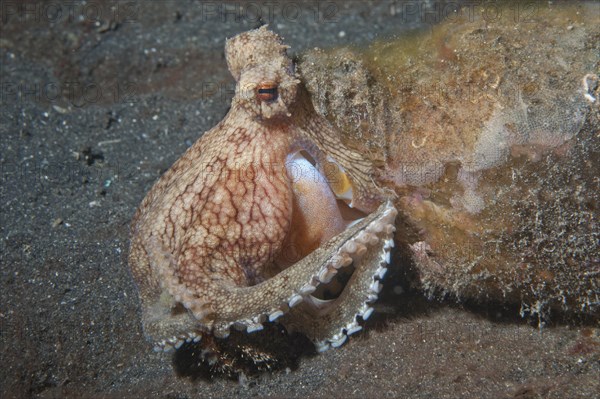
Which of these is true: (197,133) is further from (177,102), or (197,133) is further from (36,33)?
(36,33)

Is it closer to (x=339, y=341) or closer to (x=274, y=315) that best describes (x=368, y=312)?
(x=339, y=341)

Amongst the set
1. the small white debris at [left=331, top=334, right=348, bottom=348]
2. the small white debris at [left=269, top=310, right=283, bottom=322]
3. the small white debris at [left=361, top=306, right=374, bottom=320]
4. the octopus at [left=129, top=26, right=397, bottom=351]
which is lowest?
the small white debris at [left=331, top=334, right=348, bottom=348]

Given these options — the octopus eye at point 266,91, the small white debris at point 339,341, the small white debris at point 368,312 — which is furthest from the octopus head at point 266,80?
the small white debris at point 339,341

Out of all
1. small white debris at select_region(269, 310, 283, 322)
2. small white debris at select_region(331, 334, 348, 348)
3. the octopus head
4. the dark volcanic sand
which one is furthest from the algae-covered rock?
small white debris at select_region(269, 310, 283, 322)

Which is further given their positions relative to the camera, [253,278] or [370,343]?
[370,343]

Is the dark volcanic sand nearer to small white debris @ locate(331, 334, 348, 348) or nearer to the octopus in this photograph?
small white debris @ locate(331, 334, 348, 348)

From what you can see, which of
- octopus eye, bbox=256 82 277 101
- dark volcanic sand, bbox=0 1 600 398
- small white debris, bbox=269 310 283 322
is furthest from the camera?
dark volcanic sand, bbox=0 1 600 398

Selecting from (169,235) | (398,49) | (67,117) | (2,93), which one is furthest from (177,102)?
(398,49)
